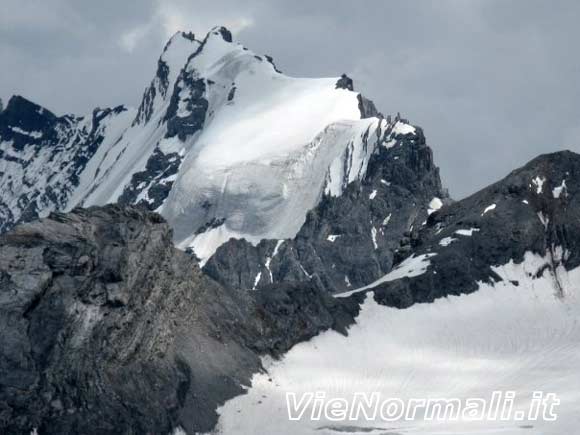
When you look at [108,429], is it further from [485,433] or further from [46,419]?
[485,433]

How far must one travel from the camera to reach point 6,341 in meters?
198

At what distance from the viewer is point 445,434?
200m

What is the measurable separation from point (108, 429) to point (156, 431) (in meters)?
6.13

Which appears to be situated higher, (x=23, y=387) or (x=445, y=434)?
(x=23, y=387)

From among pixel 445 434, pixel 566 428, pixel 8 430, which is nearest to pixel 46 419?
pixel 8 430

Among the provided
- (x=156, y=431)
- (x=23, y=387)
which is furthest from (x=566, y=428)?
(x=23, y=387)

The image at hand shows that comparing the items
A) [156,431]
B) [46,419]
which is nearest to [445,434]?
[156,431]

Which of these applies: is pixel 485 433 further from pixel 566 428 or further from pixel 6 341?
pixel 6 341

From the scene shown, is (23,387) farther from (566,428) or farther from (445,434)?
(566,428)

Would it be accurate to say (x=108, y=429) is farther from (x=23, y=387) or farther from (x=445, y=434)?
(x=445, y=434)

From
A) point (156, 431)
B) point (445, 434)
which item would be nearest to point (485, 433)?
point (445, 434)

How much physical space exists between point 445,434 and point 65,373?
143 feet

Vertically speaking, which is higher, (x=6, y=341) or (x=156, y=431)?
(x=6, y=341)

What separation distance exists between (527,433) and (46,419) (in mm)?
53691
